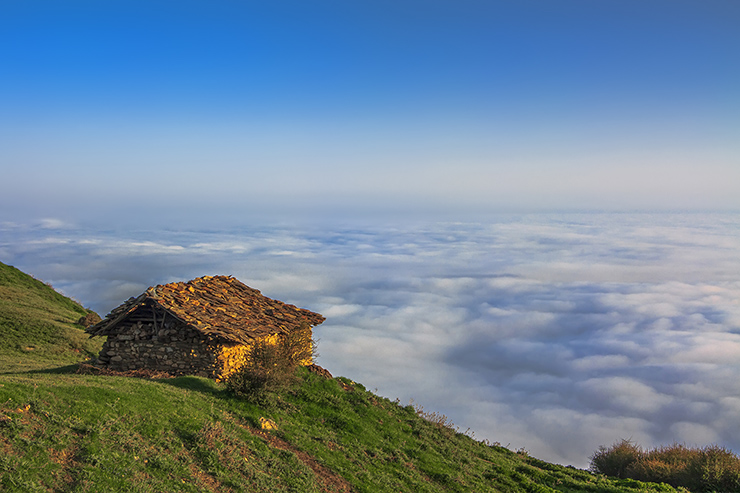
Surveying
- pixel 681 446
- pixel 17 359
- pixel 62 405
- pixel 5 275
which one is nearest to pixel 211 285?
pixel 17 359

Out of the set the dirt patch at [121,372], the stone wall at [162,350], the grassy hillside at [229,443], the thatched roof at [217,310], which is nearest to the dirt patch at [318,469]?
the grassy hillside at [229,443]

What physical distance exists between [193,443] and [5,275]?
55756 mm

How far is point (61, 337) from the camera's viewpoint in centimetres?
4019

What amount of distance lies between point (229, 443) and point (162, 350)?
33.0 feet

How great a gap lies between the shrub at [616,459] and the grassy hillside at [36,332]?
138 ft

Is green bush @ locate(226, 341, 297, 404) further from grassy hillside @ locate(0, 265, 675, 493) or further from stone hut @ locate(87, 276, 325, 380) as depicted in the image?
stone hut @ locate(87, 276, 325, 380)

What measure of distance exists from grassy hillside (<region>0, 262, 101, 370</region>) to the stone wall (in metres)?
8.37

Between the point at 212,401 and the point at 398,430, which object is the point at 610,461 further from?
the point at 212,401

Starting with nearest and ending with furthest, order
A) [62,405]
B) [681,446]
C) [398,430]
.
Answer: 1. [62,405]
2. [398,430]
3. [681,446]

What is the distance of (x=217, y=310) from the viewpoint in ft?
93.7

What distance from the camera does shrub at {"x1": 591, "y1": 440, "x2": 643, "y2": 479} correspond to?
3878 cm

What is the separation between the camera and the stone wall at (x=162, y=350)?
2530 centimetres

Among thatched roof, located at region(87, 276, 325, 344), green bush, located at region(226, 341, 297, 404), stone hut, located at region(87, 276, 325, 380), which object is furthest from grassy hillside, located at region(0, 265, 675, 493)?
thatched roof, located at region(87, 276, 325, 344)

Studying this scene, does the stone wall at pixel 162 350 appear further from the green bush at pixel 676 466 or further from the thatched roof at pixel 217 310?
the green bush at pixel 676 466
